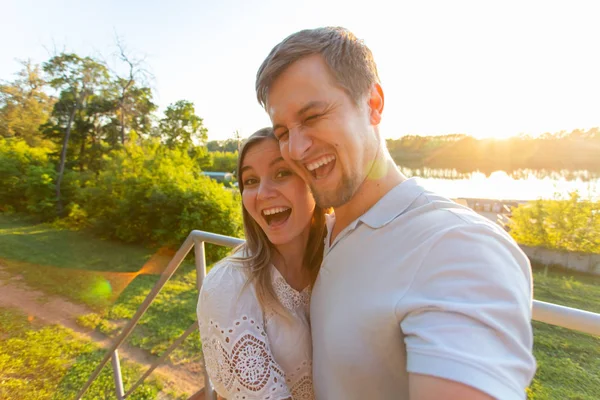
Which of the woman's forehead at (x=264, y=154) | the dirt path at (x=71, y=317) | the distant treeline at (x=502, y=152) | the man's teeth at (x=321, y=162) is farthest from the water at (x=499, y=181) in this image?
the man's teeth at (x=321, y=162)

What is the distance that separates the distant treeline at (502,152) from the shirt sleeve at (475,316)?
23.3 metres

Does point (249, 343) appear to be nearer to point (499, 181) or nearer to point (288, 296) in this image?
point (288, 296)

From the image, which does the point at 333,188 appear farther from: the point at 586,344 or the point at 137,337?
the point at 137,337

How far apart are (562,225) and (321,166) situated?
292 inches

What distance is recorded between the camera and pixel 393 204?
1.00 m

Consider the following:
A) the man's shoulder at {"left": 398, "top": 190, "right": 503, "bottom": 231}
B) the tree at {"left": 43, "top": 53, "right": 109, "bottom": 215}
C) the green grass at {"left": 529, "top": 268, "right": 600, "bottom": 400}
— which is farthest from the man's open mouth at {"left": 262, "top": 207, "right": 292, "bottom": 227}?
the tree at {"left": 43, "top": 53, "right": 109, "bottom": 215}

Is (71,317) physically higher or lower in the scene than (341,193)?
lower

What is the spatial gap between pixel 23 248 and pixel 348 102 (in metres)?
10.1

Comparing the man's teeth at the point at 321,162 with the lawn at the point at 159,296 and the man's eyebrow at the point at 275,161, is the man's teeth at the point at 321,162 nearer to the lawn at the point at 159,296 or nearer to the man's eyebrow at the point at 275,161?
the man's eyebrow at the point at 275,161

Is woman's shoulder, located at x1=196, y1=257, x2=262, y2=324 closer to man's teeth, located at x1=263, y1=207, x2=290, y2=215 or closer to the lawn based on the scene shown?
man's teeth, located at x1=263, y1=207, x2=290, y2=215

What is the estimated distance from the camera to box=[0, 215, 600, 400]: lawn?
242 cm

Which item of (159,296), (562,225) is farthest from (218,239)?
(562,225)

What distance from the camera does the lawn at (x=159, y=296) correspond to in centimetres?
242

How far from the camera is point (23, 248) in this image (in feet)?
27.8
